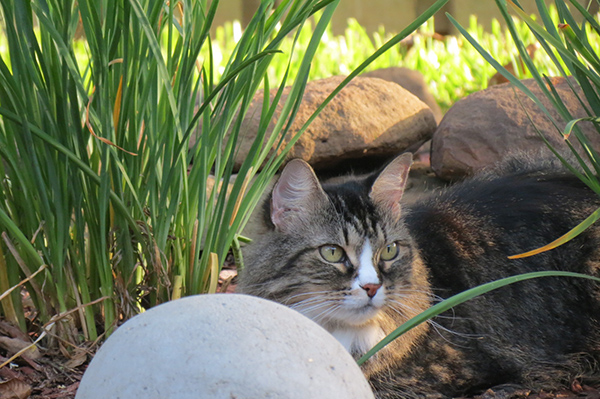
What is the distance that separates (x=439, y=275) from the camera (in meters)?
2.90

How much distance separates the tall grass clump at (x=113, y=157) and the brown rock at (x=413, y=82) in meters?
3.68

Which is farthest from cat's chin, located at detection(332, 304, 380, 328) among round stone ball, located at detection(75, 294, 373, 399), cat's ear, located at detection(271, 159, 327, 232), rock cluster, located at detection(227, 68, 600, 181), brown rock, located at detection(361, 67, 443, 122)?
brown rock, located at detection(361, 67, 443, 122)

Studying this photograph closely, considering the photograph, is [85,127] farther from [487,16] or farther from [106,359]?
[487,16]

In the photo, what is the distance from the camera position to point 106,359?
5.52 feet

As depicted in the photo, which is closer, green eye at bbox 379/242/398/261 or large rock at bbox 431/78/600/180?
green eye at bbox 379/242/398/261

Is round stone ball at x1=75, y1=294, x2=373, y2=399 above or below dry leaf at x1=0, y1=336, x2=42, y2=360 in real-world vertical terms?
above

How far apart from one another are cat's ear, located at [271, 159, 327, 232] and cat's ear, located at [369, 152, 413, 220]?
24cm

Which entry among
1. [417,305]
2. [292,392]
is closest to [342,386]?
[292,392]

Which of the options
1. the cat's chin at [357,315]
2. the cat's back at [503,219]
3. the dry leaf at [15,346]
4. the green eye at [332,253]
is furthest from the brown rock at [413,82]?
the dry leaf at [15,346]

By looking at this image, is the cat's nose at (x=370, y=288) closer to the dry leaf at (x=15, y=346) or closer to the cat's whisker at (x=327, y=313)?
the cat's whisker at (x=327, y=313)

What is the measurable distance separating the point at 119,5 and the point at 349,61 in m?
5.46

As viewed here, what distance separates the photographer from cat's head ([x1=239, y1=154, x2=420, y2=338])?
98.0 inches

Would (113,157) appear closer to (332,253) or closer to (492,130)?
(332,253)

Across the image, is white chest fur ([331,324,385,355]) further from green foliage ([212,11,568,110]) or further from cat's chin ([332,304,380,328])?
green foliage ([212,11,568,110])
